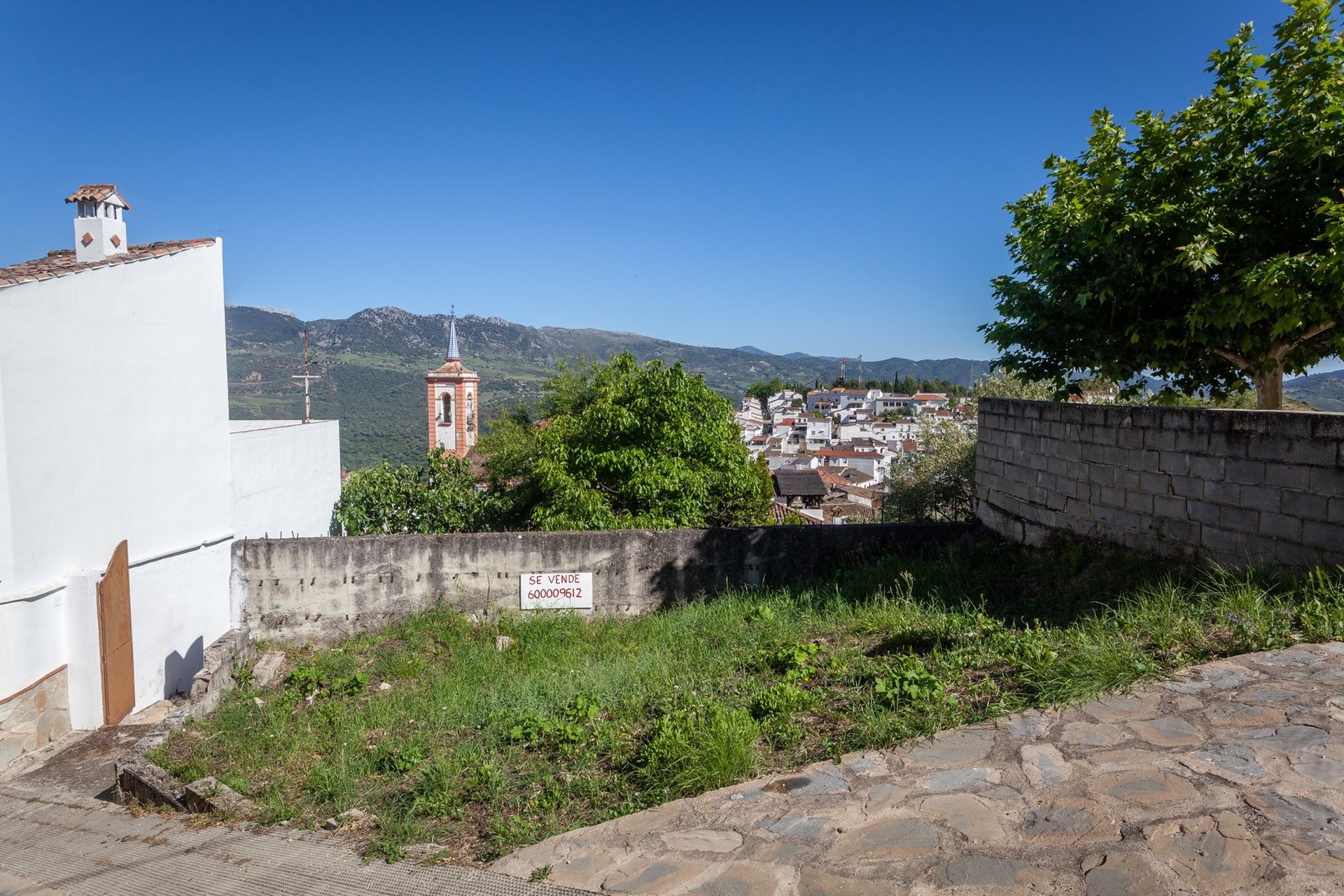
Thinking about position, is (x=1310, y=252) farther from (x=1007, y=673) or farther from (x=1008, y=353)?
(x=1007, y=673)

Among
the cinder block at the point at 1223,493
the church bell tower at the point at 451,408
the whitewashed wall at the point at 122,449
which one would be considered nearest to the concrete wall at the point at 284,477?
the whitewashed wall at the point at 122,449

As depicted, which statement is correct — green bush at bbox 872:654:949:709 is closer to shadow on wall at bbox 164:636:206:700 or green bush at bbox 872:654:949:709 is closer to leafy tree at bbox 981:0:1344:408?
leafy tree at bbox 981:0:1344:408

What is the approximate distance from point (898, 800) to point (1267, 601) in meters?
3.15

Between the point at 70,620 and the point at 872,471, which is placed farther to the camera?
the point at 872,471

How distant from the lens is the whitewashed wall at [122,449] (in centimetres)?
734

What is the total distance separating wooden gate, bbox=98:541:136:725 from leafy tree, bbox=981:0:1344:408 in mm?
10220

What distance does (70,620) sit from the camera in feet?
25.8

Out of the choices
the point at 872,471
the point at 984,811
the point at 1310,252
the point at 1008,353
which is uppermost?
the point at 1310,252

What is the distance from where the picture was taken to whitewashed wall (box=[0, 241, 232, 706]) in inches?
289

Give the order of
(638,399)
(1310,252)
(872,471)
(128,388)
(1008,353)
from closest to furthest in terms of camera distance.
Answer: (1310,252) → (128,388) → (1008,353) → (638,399) → (872,471)

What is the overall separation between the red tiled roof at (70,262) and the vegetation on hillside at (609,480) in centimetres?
541

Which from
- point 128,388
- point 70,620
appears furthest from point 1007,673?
point 128,388

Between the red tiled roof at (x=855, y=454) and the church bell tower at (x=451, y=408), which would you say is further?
the red tiled roof at (x=855, y=454)

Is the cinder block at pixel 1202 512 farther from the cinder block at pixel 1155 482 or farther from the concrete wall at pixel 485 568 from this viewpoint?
the concrete wall at pixel 485 568
